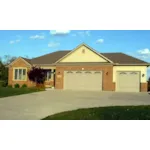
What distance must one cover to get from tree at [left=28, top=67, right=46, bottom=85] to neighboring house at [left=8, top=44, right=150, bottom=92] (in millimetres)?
503

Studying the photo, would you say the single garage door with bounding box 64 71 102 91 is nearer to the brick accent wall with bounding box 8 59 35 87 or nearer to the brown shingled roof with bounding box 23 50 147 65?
the brown shingled roof with bounding box 23 50 147 65

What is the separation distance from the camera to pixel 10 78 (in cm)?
2803

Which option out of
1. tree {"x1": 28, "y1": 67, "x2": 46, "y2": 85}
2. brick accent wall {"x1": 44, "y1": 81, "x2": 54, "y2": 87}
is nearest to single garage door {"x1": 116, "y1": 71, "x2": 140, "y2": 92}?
brick accent wall {"x1": 44, "y1": 81, "x2": 54, "y2": 87}

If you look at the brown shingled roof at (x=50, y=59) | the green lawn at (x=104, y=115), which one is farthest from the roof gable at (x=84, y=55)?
the green lawn at (x=104, y=115)

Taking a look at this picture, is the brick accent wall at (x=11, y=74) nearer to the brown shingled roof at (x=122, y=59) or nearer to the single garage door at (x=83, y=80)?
the single garage door at (x=83, y=80)

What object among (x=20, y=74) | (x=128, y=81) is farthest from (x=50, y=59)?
(x=128, y=81)

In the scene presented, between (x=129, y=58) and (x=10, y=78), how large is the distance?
473 inches

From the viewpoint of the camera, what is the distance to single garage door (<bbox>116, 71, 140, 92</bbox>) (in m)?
23.8
